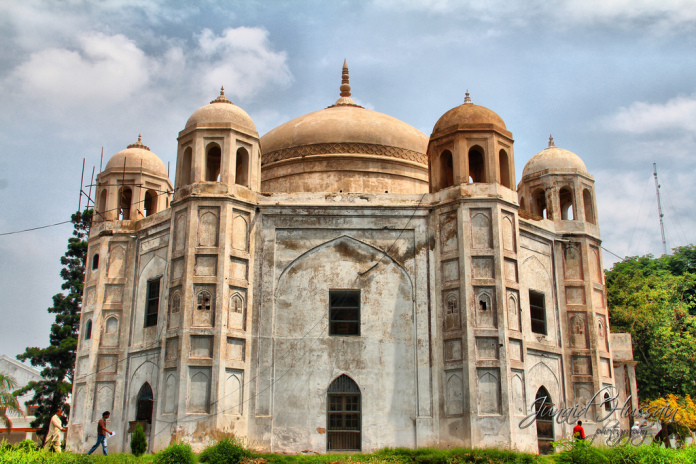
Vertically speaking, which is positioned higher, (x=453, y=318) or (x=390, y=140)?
(x=390, y=140)

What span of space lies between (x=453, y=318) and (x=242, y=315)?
5376 mm

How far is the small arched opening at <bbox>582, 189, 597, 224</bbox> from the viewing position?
2339cm

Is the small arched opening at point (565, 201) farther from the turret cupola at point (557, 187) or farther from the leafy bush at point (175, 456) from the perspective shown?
the leafy bush at point (175, 456)

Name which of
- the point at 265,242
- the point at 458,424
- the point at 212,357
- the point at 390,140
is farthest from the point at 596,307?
the point at 212,357

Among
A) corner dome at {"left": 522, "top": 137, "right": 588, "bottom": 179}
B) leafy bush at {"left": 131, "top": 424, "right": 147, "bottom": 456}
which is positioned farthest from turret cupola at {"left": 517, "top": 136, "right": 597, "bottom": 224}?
leafy bush at {"left": 131, "top": 424, "right": 147, "bottom": 456}

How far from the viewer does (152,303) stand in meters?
21.1

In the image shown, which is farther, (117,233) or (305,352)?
(117,233)

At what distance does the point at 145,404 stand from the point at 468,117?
38.8 ft

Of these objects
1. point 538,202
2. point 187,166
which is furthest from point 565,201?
point 187,166

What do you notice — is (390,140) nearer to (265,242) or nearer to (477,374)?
(265,242)

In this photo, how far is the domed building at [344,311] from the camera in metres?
18.3

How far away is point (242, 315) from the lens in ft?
62.2

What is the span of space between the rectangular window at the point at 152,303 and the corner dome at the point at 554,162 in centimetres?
1225

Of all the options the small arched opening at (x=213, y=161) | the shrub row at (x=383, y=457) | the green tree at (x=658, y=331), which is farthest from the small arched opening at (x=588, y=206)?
the small arched opening at (x=213, y=161)
